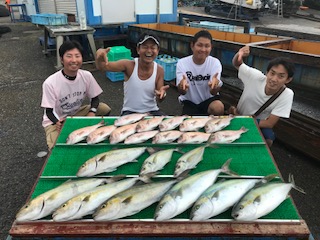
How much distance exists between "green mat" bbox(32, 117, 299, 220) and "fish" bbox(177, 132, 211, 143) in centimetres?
6

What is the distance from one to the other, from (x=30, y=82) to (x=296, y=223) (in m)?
8.53

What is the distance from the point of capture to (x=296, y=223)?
2.00 meters

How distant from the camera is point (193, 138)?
10.1ft

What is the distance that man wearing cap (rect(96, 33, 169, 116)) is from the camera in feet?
13.3

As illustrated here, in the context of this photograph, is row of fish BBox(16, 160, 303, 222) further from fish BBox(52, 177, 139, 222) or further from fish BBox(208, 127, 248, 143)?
fish BBox(208, 127, 248, 143)

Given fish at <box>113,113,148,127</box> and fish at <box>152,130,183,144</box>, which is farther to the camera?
fish at <box>113,113,148,127</box>

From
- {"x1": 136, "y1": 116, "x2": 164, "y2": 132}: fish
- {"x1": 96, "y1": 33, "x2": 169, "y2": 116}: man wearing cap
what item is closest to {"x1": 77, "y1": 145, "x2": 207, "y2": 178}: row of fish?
{"x1": 136, "y1": 116, "x2": 164, "y2": 132}: fish

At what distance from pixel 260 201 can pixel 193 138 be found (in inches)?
46.4

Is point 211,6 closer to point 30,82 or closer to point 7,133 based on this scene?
point 30,82

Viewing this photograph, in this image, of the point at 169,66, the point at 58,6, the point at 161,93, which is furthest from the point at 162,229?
the point at 58,6

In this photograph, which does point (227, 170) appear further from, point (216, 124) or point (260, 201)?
point (216, 124)

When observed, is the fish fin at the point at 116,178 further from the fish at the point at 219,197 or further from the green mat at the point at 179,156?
the fish at the point at 219,197

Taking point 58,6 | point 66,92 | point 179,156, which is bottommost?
point 179,156

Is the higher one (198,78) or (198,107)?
(198,78)
